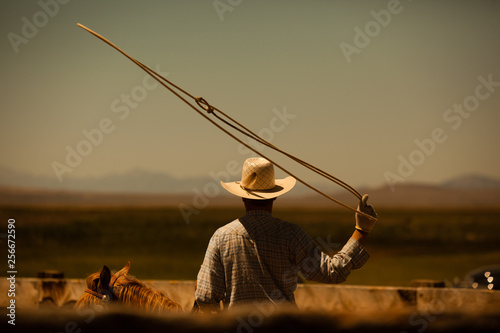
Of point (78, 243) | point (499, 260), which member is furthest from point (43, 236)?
point (499, 260)

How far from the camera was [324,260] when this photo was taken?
243 cm

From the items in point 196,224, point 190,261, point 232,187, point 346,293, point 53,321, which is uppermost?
point 196,224

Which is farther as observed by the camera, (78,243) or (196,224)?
(196,224)

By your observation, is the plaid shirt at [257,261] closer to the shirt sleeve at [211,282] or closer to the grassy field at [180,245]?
the shirt sleeve at [211,282]

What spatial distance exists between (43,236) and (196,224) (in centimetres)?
1665

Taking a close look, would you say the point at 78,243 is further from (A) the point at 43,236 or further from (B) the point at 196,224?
(B) the point at 196,224

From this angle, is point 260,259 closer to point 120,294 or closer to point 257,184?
point 257,184

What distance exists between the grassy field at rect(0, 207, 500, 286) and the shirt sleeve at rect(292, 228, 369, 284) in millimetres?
16650

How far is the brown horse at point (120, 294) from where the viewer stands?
8.54ft

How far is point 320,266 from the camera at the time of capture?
2.43m

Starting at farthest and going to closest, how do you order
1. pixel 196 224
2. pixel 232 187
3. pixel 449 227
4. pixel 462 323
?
1. pixel 196 224
2. pixel 449 227
3. pixel 232 187
4. pixel 462 323

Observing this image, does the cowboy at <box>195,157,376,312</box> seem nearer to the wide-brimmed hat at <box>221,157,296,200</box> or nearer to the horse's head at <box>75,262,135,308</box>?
the wide-brimmed hat at <box>221,157,296,200</box>

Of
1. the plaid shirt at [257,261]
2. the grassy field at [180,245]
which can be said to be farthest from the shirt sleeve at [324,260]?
the grassy field at [180,245]

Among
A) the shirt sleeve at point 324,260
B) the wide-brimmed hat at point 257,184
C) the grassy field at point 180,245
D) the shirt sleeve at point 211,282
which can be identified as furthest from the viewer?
the grassy field at point 180,245
